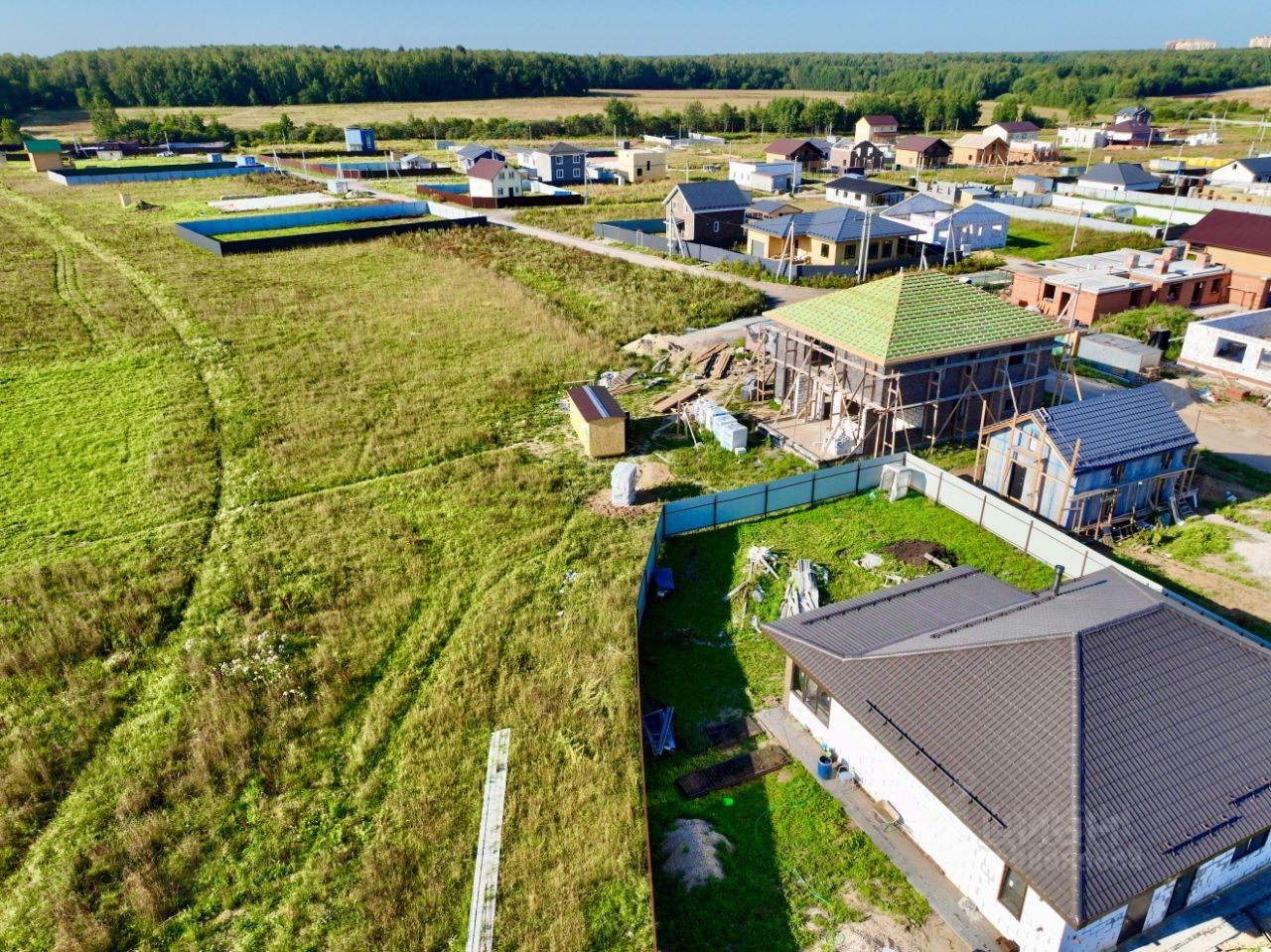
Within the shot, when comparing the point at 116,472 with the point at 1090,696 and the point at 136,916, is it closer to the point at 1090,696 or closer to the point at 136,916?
the point at 136,916

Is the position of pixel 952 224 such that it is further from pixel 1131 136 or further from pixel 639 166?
pixel 1131 136

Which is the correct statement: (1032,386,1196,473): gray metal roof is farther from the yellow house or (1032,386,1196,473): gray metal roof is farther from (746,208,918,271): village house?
the yellow house

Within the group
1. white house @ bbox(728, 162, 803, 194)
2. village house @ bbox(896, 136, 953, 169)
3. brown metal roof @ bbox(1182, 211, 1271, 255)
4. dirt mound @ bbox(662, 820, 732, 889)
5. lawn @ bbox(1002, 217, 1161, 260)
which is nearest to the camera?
dirt mound @ bbox(662, 820, 732, 889)

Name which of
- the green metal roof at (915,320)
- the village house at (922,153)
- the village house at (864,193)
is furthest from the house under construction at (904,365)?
the village house at (922,153)

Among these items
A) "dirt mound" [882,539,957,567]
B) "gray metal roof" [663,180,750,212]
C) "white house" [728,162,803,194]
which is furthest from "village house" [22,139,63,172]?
"dirt mound" [882,539,957,567]

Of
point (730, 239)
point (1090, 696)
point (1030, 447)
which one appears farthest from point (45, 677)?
point (730, 239)

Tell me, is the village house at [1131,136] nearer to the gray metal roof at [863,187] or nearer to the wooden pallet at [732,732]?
the gray metal roof at [863,187]

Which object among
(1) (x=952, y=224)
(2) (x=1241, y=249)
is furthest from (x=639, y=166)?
(2) (x=1241, y=249)
